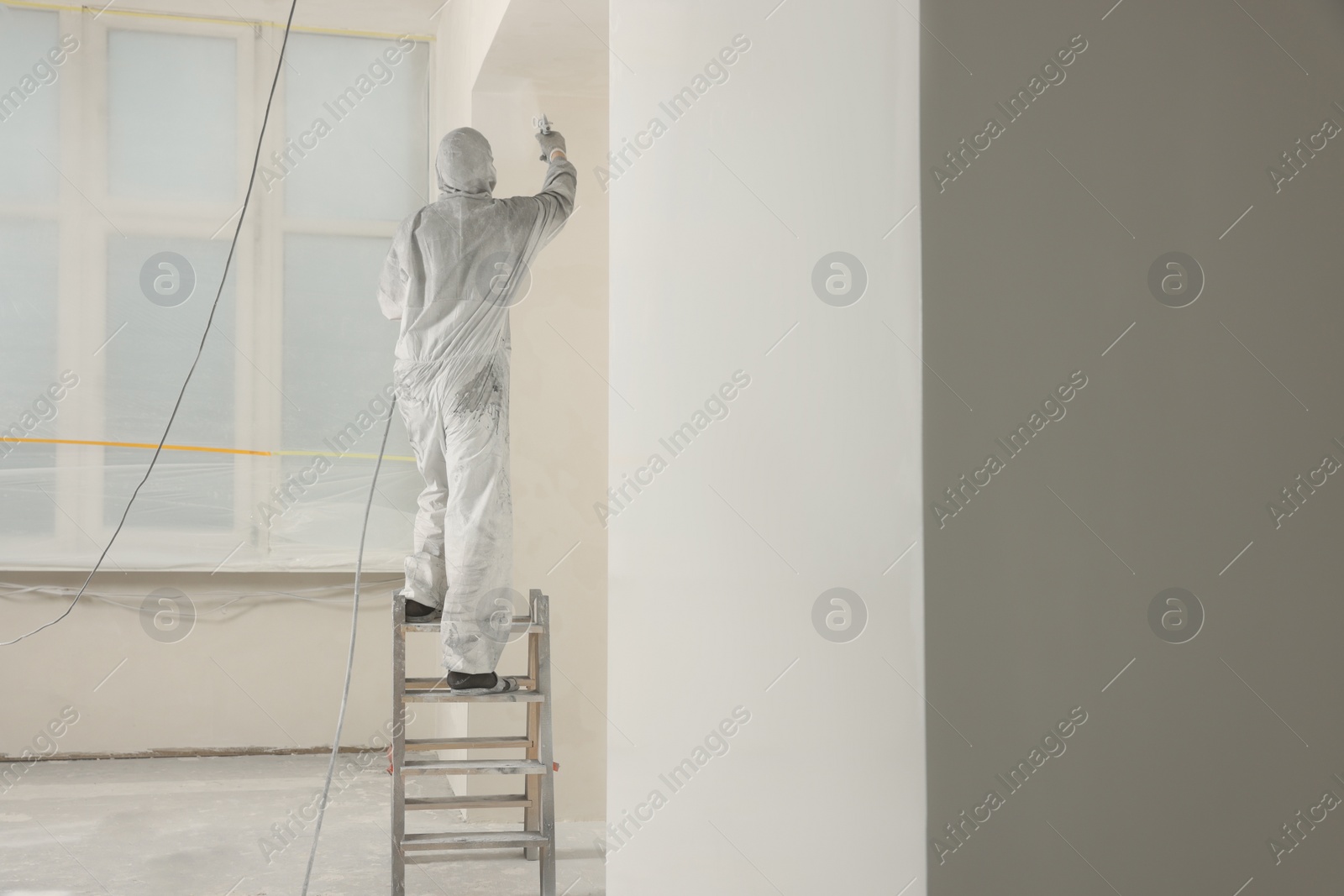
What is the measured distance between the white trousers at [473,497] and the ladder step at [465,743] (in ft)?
0.87

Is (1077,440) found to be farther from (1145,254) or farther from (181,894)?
(181,894)

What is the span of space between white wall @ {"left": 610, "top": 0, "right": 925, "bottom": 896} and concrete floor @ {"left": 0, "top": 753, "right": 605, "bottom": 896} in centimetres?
140

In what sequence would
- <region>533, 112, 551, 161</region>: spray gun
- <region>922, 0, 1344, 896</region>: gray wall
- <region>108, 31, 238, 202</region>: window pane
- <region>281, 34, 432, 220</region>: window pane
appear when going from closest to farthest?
<region>922, 0, 1344, 896</region>: gray wall < <region>533, 112, 551, 161</region>: spray gun < <region>108, 31, 238, 202</region>: window pane < <region>281, 34, 432, 220</region>: window pane

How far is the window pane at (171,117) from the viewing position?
172 inches

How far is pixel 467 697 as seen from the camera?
2682mm

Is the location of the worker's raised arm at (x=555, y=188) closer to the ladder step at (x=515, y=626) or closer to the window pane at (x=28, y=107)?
the ladder step at (x=515, y=626)

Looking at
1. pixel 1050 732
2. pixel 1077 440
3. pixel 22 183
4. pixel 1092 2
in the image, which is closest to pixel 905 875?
pixel 1050 732

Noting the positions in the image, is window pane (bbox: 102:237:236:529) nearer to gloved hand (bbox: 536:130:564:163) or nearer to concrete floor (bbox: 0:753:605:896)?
concrete floor (bbox: 0:753:605:896)

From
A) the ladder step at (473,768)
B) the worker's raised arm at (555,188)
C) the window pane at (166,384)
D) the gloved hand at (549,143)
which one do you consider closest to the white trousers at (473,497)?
the ladder step at (473,768)

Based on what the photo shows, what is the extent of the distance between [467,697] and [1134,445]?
2.08m

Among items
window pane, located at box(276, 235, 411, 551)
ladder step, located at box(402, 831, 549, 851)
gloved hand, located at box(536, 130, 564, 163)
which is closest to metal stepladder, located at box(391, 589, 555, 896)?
ladder step, located at box(402, 831, 549, 851)

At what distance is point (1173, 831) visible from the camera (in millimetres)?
943

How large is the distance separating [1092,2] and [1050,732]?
691 millimetres

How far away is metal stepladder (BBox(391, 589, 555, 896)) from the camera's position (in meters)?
2.67
